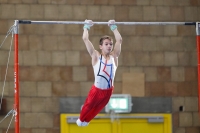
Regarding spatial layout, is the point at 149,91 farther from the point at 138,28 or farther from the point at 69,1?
the point at 69,1

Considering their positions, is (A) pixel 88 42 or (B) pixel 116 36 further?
(B) pixel 116 36

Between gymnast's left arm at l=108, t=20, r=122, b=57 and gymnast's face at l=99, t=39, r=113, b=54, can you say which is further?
gymnast's left arm at l=108, t=20, r=122, b=57

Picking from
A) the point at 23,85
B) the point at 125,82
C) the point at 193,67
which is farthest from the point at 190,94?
the point at 23,85

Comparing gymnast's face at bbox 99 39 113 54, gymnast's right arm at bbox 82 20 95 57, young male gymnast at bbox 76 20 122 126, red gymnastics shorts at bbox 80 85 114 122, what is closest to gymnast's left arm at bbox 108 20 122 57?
young male gymnast at bbox 76 20 122 126

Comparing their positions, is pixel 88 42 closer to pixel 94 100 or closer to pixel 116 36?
pixel 116 36

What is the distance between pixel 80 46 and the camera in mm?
11766

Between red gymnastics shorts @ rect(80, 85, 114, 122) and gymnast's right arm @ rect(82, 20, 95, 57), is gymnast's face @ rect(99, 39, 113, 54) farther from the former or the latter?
red gymnastics shorts @ rect(80, 85, 114, 122)

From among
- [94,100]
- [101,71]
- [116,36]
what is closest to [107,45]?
[116,36]

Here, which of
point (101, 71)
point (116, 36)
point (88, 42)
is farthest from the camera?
point (116, 36)

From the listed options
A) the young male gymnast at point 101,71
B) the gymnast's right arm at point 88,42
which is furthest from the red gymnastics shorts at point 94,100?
the gymnast's right arm at point 88,42

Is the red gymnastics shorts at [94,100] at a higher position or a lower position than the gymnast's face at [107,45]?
lower

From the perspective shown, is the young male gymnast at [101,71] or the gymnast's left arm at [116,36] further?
the gymnast's left arm at [116,36]

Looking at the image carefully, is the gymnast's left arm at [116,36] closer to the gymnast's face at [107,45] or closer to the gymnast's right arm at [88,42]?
the gymnast's face at [107,45]

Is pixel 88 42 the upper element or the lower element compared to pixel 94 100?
upper
